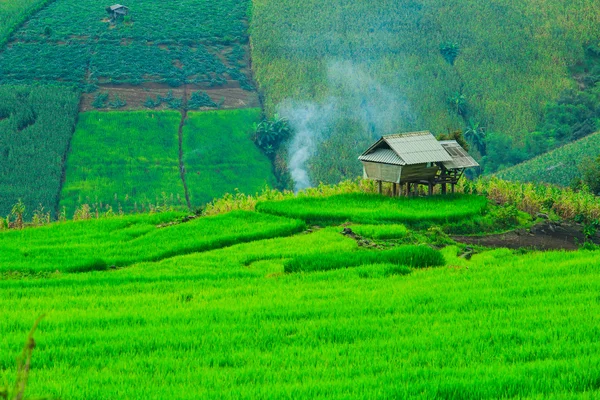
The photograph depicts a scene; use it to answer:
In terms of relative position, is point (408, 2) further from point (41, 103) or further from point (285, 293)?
point (285, 293)

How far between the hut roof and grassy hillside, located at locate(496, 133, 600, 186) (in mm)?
13686

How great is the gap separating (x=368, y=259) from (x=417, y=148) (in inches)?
434

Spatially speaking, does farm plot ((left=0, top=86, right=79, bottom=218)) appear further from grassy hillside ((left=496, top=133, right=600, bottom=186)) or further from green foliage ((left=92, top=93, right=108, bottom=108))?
grassy hillside ((left=496, top=133, right=600, bottom=186))

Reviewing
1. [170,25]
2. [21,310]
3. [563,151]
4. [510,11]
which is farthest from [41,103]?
[21,310]

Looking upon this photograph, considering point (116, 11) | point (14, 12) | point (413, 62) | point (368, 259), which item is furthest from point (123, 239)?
point (14, 12)

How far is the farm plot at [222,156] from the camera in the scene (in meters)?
53.1

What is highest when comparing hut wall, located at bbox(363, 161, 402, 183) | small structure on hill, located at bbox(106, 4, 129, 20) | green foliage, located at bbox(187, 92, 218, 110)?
small structure on hill, located at bbox(106, 4, 129, 20)

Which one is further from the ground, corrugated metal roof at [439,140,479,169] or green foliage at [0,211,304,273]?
corrugated metal roof at [439,140,479,169]

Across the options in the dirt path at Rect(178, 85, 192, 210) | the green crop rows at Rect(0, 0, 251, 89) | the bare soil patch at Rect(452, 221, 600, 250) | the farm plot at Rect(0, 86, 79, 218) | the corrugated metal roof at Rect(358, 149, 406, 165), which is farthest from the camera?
the green crop rows at Rect(0, 0, 251, 89)

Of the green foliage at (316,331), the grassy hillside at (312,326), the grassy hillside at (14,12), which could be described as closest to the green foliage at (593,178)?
the grassy hillside at (312,326)

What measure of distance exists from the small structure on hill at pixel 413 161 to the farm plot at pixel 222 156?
17.5 meters

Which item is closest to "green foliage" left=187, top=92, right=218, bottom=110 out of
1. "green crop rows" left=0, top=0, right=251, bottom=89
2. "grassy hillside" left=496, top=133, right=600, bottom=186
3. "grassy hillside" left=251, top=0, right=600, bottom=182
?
"green crop rows" left=0, top=0, right=251, bottom=89

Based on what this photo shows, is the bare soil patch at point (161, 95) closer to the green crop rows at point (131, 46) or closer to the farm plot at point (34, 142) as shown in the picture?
the green crop rows at point (131, 46)

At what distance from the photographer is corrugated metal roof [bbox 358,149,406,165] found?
3403cm
